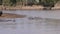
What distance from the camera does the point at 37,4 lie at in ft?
156

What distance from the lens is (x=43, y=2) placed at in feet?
160

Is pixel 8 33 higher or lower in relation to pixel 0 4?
higher

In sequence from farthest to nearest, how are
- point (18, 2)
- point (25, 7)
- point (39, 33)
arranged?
point (18, 2)
point (25, 7)
point (39, 33)

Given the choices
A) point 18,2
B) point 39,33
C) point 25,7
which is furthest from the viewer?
point 18,2

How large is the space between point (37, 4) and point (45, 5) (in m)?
1.67

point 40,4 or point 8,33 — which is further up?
point 8,33

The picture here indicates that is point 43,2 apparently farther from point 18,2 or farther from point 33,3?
point 18,2

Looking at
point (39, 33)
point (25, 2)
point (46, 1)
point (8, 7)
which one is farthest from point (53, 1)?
point (39, 33)

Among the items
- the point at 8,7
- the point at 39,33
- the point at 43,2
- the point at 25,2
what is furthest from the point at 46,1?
the point at 39,33

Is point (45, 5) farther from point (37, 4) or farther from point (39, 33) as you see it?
point (39, 33)

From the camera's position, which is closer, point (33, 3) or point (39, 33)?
point (39, 33)

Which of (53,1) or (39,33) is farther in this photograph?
(53,1)

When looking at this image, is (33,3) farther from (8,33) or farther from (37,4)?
(8,33)

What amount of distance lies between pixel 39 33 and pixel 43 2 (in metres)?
37.8
